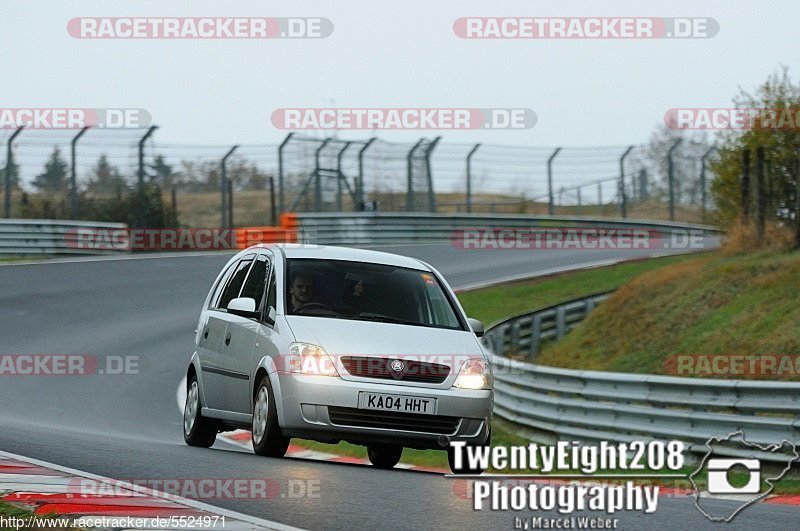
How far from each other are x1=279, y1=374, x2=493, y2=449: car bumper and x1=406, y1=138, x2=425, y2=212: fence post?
1060 inches

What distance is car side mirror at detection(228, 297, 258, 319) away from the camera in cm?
979

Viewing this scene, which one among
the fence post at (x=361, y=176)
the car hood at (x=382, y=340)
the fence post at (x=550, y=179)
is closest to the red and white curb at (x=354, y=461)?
the car hood at (x=382, y=340)

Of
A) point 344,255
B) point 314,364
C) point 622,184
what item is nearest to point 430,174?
point 622,184

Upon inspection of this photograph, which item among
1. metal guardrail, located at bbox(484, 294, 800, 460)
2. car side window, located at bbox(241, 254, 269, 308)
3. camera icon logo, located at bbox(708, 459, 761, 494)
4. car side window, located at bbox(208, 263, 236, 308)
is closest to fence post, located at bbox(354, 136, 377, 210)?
metal guardrail, located at bbox(484, 294, 800, 460)

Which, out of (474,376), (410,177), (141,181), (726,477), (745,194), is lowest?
(726,477)

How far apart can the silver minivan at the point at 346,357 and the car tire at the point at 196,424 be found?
343 millimetres

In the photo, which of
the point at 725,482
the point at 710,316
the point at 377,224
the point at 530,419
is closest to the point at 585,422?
the point at 530,419

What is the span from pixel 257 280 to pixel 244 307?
27.5 inches

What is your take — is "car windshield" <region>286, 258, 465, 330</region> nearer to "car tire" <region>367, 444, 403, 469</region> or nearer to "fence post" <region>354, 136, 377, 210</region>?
"car tire" <region>367, 444, 403, 469</region>

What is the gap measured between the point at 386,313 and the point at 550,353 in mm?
12000

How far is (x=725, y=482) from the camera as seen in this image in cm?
1045

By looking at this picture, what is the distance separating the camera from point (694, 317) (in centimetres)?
1928

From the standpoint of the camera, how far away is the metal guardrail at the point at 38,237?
29.5 meters

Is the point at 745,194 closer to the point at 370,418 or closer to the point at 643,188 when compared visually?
the point at 370,418
